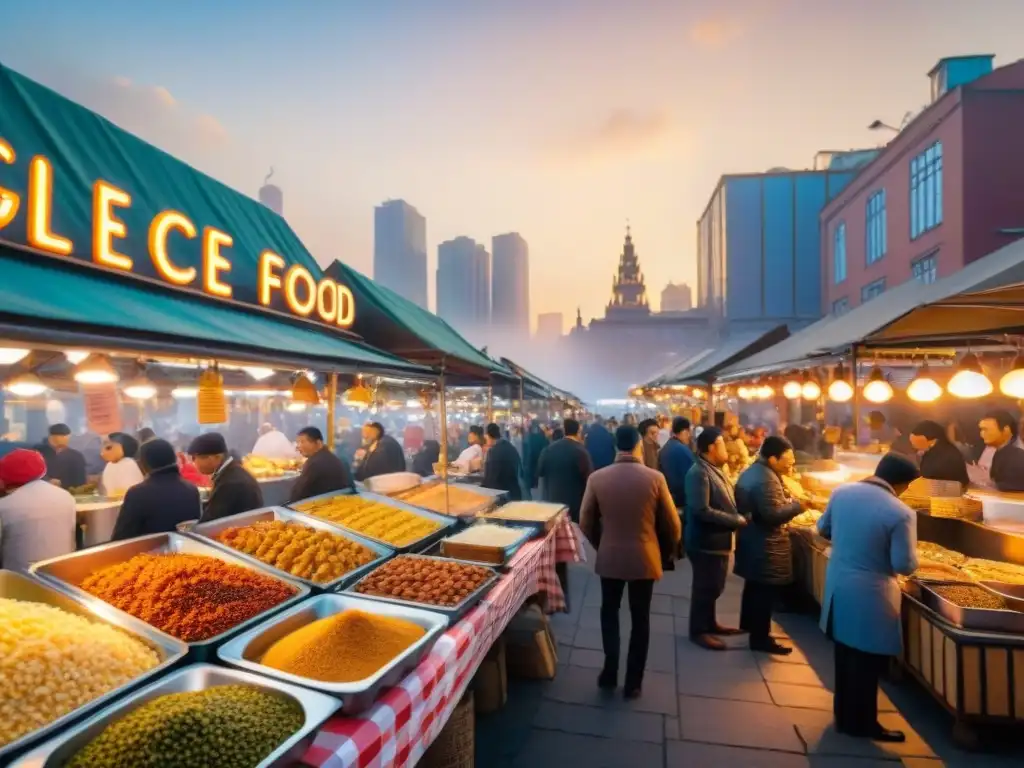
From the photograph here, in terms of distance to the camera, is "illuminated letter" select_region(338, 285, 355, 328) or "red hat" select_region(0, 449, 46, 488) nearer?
"red hat" select_region(0, 449, 46, 488)

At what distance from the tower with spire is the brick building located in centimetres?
5796

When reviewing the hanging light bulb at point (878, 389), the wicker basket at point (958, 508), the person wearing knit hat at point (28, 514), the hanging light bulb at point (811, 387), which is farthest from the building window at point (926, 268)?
the person wearing knit hat at point (28, 514)

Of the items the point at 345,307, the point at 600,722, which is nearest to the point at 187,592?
the point at 600,722

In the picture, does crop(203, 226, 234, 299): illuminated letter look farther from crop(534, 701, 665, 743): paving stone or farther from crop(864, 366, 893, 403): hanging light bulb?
crop(864, 366, 893, 403): hanging light bulb

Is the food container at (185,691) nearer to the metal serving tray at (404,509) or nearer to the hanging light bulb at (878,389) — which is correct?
the metal serving tray at (404,509)

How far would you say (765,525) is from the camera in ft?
17.5

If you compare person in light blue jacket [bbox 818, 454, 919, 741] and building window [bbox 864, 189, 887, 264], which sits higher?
building window [bbox 864, 189, 887, 264]

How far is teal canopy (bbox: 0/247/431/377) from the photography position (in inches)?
91.8

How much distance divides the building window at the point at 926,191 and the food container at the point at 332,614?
82.9 ft

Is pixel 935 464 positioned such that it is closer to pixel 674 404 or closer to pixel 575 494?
Answer: pixel 575 494

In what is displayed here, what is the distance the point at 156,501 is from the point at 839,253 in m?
35.5

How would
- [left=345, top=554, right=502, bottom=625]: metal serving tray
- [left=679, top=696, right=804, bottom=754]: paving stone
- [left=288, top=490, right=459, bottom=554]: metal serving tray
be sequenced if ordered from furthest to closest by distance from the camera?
[left=288, top=490, right=459, bottom=554]: metal serving tray → [left=679, top=696, right=804, bottom=754]: paving stone → [left=345, top=554, right=502, bottom=625]: metal serving tray

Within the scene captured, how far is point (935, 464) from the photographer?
7.05 meters

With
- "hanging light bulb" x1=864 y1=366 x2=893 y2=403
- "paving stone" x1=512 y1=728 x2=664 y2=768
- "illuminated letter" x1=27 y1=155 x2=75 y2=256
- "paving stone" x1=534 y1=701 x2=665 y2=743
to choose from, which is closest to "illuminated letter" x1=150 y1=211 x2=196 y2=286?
"illuminated letter" x1=27 y1=155 x2=75 y2=256
